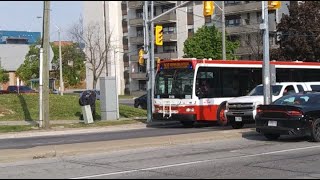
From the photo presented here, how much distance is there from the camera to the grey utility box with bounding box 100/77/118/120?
1102 inches

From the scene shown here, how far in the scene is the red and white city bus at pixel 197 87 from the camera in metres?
23.2

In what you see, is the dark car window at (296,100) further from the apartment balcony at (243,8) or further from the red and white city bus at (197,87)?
the apartment balcony at (243,8)

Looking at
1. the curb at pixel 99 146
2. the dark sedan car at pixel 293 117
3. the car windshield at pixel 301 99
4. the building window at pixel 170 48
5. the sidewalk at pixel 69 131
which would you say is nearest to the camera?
the curb at pixel 99 146

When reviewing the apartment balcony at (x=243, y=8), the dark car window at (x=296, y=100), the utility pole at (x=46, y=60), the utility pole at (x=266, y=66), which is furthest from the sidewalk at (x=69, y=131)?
the apartment balcony at (x=243, y=8)

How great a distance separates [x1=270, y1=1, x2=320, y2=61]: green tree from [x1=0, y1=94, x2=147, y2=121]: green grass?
67.5ft

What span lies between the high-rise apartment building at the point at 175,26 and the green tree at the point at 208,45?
225 centimetres

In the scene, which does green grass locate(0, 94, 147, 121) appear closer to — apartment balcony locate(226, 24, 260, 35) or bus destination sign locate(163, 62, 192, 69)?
bus destination sign locate(163, 62, 192, 69)

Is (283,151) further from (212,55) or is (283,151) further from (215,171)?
(212,55)

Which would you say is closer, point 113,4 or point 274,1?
point 274,1

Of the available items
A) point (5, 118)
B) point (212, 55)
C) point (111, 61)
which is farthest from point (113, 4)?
point (5, 118)

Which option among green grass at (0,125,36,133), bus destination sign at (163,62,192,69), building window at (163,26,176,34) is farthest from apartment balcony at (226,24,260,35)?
green grass at (0,125,36,133)

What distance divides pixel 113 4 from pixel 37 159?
251 ft

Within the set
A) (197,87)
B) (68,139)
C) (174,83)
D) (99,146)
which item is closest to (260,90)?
(197,87)

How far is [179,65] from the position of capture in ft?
77.5
